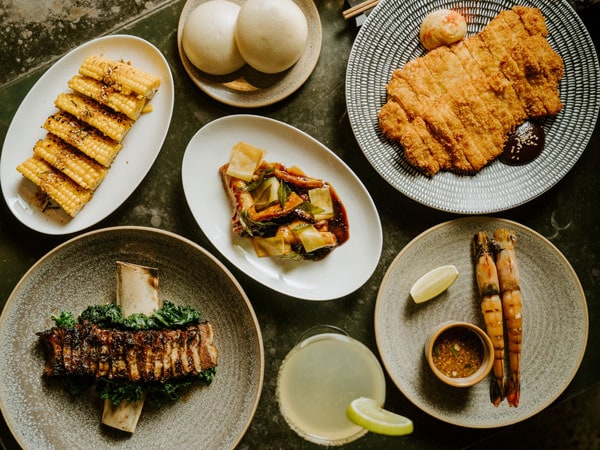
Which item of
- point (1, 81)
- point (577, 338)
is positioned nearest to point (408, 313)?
point (577, 338)

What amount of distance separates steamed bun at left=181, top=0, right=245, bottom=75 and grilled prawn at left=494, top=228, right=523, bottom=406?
172 centimetres

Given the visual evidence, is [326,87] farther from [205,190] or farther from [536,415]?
[536,415]

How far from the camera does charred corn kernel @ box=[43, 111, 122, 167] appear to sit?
263 cm

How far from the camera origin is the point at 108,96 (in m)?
2.64

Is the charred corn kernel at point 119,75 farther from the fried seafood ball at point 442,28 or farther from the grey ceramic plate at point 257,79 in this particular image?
the fried seafood ball at point 442,28

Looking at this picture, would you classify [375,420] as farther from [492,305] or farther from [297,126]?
[297,126]

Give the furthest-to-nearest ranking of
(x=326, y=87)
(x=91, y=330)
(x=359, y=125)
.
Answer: (x=326, y=87) < (x=359, y=125) < (x=91, y=330)

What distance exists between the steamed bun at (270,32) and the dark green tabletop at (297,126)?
289 millimetres

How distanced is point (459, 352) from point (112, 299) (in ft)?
6.13

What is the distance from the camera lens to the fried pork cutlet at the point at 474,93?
273cm

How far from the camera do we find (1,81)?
9.22 feet

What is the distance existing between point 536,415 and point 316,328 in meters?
1.34

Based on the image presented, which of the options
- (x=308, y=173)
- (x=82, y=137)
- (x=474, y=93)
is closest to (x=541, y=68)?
(x=474, y=93)

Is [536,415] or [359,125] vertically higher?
[359,125]
